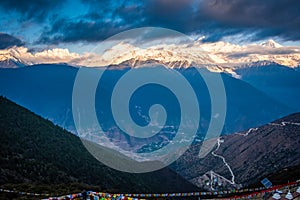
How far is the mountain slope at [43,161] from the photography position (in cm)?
4997

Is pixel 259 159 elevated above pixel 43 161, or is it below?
above

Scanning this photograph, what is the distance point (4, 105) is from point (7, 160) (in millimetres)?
40835

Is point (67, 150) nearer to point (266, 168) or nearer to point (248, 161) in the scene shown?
point (266, 168)

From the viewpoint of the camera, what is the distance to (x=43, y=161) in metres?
59.5

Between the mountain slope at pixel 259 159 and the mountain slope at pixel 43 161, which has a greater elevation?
the mountain slope at pixel 259 159

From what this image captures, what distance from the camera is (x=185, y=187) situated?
104312 millimetres

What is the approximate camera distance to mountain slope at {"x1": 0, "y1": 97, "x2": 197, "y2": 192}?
49969 mm

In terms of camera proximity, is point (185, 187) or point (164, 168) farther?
point (164, 168)

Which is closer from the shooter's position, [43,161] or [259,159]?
[43,161]

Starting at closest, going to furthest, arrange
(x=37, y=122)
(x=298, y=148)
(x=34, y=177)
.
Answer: (x=34, y=177), (x=37, y=122), (x=298, y=148)

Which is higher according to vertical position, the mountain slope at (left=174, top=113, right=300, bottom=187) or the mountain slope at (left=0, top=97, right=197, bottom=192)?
the mountain slope at (left=174, top=113, right=300, bottom=187)

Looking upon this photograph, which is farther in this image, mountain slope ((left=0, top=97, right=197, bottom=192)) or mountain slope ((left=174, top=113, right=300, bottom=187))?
mountain slope ((left=174, top=113, right=300, bottom=187))

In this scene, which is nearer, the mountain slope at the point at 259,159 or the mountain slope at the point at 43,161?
the mountain slope at the point at 43,161

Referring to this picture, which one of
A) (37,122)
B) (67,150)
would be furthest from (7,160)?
(37,122)
